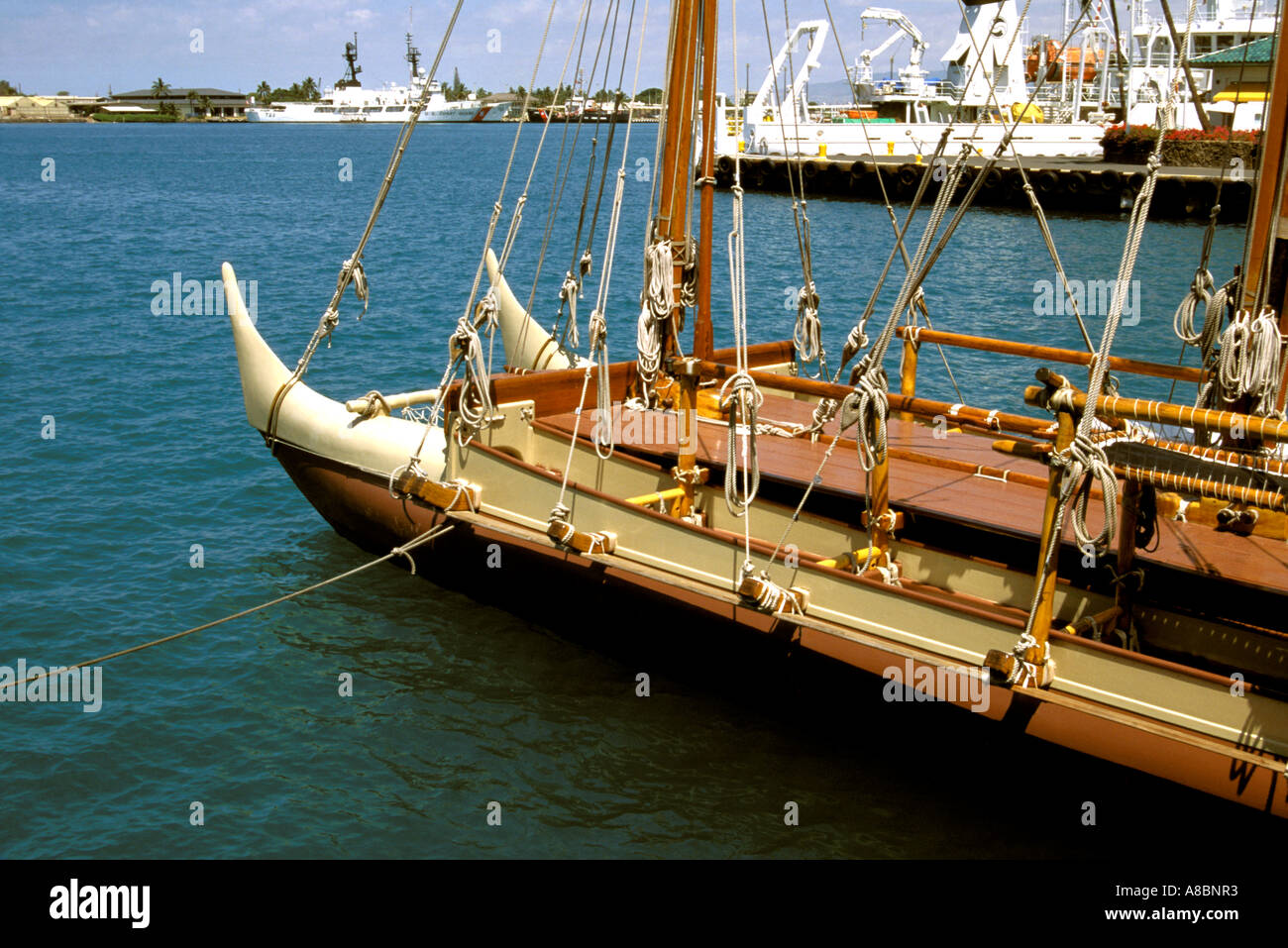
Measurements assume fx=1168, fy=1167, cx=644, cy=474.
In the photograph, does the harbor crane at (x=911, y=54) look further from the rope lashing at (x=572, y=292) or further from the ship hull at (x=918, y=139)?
the rope lashing at (x=572, y=292)

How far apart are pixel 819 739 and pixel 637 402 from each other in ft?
15.6

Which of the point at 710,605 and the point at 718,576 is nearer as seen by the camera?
the point at 710,605

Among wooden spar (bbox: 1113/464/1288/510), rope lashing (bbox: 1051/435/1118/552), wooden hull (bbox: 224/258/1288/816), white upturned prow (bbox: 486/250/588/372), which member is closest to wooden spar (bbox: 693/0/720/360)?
wooden hull (bbox: 224/258/1288/816)

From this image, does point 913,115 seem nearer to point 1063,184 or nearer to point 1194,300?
point 1063,184

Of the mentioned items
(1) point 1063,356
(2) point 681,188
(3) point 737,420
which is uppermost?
(2) point 681,188

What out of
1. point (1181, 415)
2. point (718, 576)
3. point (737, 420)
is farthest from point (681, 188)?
point (1181, 415)

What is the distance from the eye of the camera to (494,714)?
11.3 meters

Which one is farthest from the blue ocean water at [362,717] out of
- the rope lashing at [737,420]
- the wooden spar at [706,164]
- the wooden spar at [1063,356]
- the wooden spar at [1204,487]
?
the wooden spar at [706,164]

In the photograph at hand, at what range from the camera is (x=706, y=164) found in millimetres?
12680

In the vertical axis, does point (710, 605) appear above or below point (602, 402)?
below

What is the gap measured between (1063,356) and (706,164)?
14.0 feet

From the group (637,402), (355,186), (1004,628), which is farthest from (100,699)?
(355,186)

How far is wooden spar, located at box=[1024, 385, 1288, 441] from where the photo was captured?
7719 millimetres
